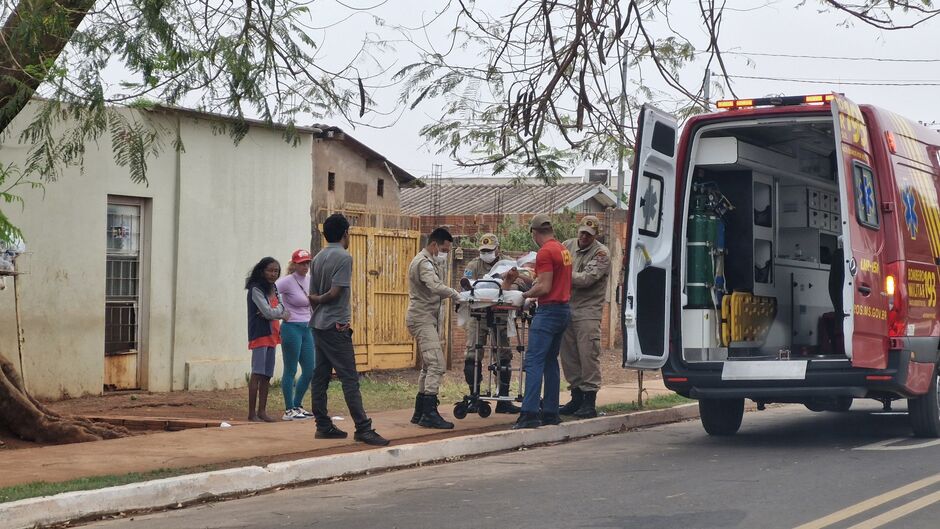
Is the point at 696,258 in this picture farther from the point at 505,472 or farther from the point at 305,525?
the point at 305,525

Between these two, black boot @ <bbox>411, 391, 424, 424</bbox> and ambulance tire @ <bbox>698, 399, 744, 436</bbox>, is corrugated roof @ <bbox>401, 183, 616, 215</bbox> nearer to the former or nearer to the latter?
ambulance tire @ <bbox>698, 399, 744, 436</bbox>

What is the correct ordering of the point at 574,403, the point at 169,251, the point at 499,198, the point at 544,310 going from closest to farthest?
the point at 544,310 → the point at 574,403 → the point at 169,251 → the point at 499,198

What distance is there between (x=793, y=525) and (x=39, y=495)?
4406 mm

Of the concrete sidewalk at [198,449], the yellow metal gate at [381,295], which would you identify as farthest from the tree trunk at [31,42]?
the yellow metal gate at [381,295]

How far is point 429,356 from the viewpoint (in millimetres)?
10781

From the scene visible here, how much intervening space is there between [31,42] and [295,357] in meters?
4.14

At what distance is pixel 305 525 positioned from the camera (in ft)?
23.2

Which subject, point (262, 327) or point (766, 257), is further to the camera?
point (766, 257)

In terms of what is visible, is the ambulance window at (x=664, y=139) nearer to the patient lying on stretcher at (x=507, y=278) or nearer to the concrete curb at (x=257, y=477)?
the patient lying on stretcher at (x=507, y=278)

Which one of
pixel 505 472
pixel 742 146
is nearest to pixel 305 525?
pixel 505 472

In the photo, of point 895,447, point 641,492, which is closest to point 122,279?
point 641,492

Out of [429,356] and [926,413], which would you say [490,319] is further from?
[926,413]

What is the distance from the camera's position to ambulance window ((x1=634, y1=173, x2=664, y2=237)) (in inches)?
395

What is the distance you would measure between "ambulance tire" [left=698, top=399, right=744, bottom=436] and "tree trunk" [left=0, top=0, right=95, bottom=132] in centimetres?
622
